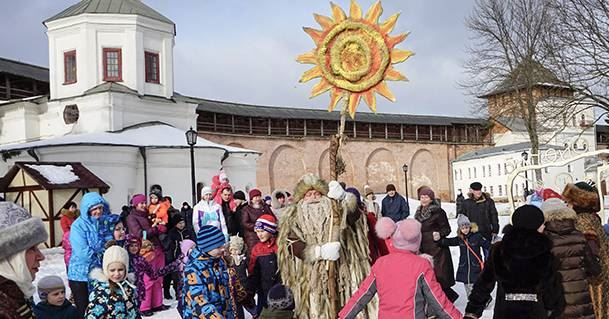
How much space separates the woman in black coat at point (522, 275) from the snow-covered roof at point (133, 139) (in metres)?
21.8

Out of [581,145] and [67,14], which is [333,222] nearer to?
[67,14]

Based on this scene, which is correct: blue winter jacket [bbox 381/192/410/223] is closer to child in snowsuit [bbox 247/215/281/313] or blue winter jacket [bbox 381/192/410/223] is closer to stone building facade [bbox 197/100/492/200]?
child in snowsuit [bbox 247/215/281/313]

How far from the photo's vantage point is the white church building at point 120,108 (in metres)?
25.6

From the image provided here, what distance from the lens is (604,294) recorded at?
548cm

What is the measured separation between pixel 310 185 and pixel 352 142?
37.4m

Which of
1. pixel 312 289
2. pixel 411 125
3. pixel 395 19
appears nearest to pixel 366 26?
pixel 395 19

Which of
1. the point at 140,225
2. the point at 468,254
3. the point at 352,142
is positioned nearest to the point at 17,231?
the point at 140,225

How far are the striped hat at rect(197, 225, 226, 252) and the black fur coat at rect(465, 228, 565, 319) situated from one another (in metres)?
1.82

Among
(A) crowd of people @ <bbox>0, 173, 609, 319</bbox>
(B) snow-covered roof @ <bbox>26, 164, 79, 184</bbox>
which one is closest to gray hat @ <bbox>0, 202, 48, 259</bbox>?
(A) crowd of people @ <bbox>0, 173, 609, 319</bbox>

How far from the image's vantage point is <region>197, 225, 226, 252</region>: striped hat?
479 cm

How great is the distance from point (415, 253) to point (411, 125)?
145ft

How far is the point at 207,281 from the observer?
A: 4.70 metres

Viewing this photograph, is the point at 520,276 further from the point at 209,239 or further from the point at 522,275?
the point at 209,239

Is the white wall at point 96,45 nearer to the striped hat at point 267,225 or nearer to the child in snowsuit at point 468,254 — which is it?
the child in snowsuit at point 468,254
